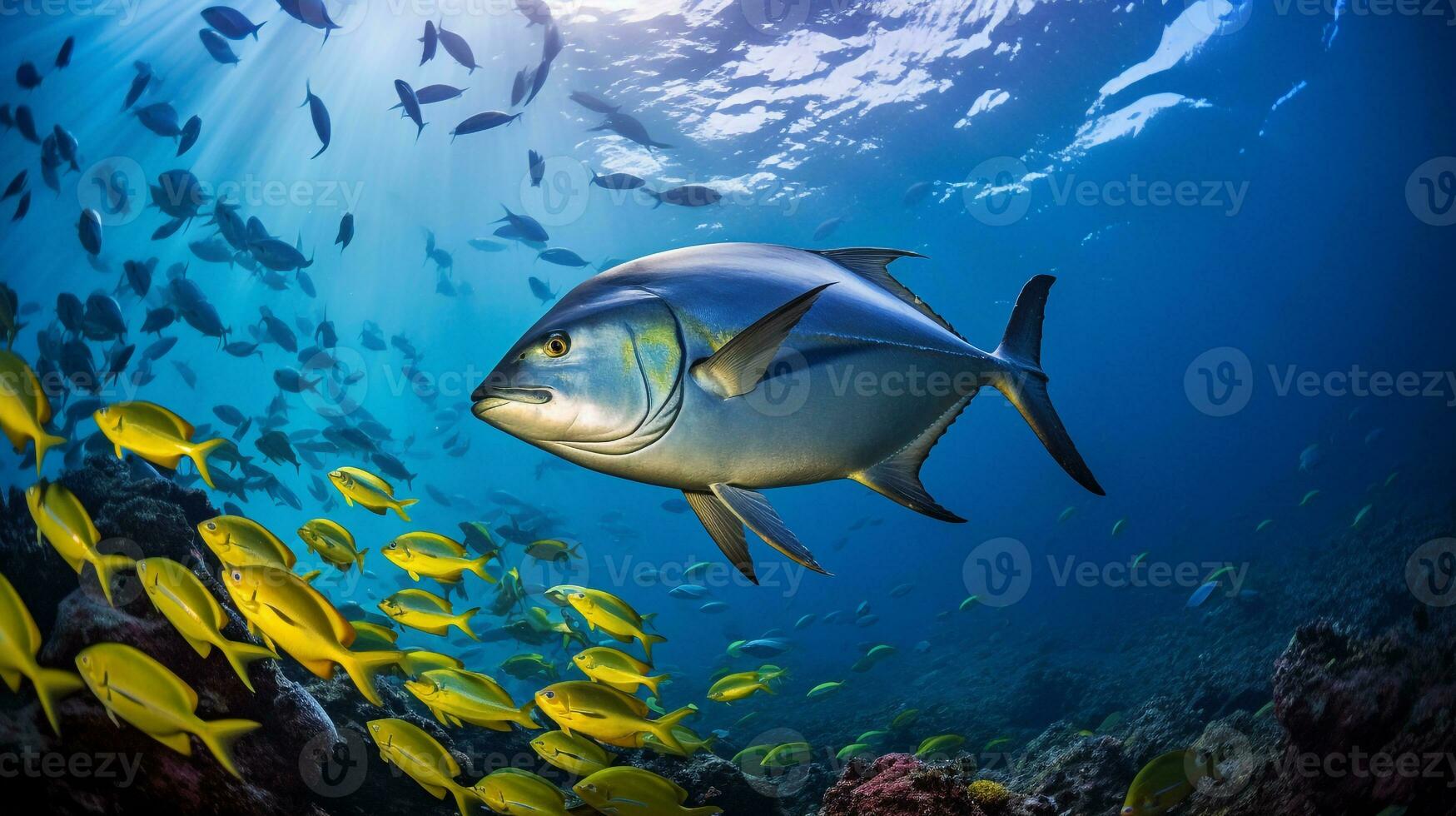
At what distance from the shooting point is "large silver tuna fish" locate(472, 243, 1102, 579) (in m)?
1.23

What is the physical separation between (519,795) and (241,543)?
5.58 feet

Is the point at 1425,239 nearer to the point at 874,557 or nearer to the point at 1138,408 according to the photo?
the point at 1138,408

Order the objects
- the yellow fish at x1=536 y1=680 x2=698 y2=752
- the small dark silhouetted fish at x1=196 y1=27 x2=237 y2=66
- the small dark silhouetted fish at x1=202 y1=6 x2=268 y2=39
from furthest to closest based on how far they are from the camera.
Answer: the small dark silhouetted fish at x1=196 y1=27 x2=237 y2=66 → the small dark silhouetted fish at x1=202 y1=6 x2=268 y2=39 → the yellow fish at x1=536 y1=680 x2=698 y2=752

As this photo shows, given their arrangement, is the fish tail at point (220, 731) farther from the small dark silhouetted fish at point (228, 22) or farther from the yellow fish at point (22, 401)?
the small dark silhouetted fish at point (228, 22)

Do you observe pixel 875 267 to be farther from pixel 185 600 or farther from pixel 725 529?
pixel 185 600

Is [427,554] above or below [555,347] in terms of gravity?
below

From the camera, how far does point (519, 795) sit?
8.97 feet

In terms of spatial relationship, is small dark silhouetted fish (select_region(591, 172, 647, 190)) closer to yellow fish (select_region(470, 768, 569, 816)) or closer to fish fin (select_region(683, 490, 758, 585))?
yellow fish (select_region(470, 768, 569, 816))

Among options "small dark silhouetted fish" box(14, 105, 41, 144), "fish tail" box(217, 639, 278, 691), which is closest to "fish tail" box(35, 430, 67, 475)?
"fish tail" box(217, 639, 278, 691)

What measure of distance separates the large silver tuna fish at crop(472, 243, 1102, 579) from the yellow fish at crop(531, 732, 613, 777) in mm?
2381

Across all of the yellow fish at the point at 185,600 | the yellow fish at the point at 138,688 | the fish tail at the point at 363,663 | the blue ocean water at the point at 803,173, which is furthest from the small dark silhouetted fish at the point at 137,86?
the fish tail at the point at 363,663

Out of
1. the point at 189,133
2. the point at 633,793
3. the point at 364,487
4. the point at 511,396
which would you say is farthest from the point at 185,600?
the point at 189,133

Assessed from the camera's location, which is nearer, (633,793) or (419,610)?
(633,793)

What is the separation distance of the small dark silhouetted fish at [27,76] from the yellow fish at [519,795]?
34.4 ft
